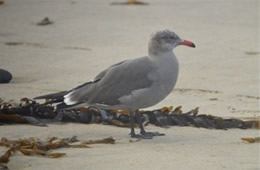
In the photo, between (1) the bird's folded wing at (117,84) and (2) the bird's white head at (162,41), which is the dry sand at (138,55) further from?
(2) the bird's white head at (162,41)

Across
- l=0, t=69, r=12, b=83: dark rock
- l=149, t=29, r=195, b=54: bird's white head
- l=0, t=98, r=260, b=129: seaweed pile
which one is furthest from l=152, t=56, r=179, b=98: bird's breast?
l=0, t=69, r=12, b=83: dark rock

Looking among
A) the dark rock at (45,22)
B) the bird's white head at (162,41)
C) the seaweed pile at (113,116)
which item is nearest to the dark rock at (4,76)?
the seaweed pile at (113,116)

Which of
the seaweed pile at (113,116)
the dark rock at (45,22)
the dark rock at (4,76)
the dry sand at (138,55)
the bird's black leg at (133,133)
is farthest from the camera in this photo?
the dark rock at (45,22)

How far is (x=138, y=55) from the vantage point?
10.4 meters

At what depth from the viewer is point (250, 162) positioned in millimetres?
5746

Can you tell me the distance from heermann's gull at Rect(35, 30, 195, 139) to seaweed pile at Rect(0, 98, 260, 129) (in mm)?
316

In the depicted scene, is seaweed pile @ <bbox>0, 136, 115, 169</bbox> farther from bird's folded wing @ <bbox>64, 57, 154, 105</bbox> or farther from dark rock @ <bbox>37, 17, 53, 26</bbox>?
dark rock @ <bbox>37, 17, 53, 26</bbox>

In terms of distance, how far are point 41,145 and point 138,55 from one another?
4.59 metres

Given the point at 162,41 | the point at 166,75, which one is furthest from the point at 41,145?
the point at 162,41

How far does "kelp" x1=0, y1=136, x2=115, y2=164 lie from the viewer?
224 inches

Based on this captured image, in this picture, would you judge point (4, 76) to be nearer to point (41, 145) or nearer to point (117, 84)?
Result: point (117, 84)

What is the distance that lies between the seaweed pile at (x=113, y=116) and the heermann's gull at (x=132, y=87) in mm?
316

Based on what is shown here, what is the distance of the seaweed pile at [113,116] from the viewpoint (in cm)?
703

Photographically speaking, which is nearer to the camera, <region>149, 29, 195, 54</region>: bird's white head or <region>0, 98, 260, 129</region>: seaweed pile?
<region>149, 29, 195, 54</region>: bird's white head
